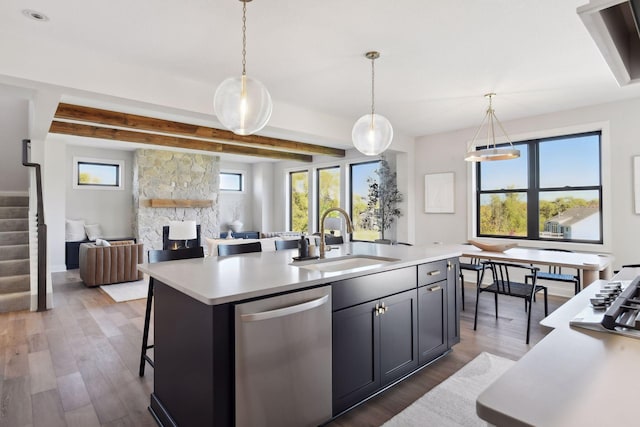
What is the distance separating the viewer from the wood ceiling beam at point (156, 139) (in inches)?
218

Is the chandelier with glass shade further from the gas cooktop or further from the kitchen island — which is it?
the gas cooktop

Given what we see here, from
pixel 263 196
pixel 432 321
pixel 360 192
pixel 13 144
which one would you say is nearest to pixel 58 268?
pixel 13 144

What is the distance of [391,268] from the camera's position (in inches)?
89.6

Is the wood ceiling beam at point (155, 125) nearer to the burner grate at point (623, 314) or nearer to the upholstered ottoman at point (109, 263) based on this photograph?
the upholstered ottoman at point (109, 263)

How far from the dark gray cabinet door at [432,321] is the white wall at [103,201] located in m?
7.68

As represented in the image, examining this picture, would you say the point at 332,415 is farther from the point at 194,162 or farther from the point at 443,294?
the point at 194,162

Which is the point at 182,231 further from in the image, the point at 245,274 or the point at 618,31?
the point at 618,31

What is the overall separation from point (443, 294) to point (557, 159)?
3.60 meters

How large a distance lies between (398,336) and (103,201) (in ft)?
25.9

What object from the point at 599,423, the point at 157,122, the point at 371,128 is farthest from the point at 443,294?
the point at 157,122

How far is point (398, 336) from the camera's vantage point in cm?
236

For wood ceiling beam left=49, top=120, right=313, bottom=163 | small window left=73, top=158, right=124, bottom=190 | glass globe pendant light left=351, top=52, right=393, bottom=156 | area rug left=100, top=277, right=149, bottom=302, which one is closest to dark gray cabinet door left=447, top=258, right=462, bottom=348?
glass globe pendant light left=351, top=52, right=393, bottom=156

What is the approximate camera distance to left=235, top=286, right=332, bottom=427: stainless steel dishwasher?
1.55 m

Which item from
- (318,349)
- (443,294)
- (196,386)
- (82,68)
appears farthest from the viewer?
(82,68)
